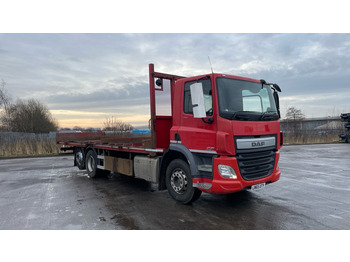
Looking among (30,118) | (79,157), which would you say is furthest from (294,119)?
(30,118)

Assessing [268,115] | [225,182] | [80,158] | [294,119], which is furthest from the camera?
[294,119]

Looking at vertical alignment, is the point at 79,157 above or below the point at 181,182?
above

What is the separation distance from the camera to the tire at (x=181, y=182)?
4.92 metres

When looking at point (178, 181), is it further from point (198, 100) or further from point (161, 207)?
point (198, 100)

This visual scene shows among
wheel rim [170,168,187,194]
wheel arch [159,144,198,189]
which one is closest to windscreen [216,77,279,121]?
wheel arch [159,144,198,189]

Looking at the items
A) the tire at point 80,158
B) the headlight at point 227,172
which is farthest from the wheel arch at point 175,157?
the tire at point 80,158

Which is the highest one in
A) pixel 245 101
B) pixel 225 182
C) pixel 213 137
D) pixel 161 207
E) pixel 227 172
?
pixel 245 101

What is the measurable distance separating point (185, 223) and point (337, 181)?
583 cm

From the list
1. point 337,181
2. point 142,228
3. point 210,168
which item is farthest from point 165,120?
point 337,181

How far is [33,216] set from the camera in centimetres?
459

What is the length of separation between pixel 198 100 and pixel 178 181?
1.88 meters

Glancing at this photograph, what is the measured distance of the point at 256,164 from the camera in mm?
4699

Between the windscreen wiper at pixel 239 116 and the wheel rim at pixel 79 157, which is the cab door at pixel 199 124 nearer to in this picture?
the windscreen wiper at pixel 239 116

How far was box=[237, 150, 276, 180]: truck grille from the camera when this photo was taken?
4.50 meters
